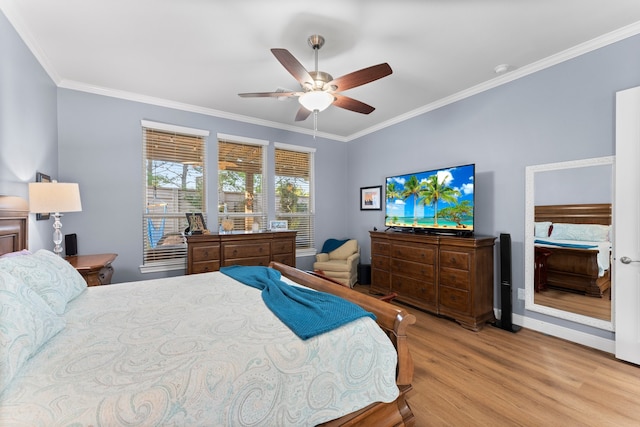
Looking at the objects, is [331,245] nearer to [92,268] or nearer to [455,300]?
[455,300]

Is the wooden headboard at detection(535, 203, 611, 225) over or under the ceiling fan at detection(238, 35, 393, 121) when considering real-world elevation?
under

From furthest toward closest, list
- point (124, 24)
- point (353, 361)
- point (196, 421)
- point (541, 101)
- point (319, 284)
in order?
point (541, 101) < point (124, 24) < point (319, 284) < point (353, 361) < point (196, 421)

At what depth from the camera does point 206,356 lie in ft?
3.57

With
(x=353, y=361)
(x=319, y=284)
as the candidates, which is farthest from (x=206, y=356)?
(x=319, y=284)

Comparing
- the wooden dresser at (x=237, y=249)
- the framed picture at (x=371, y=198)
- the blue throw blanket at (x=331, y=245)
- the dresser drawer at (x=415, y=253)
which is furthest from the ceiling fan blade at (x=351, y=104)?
the blue throw blanket at (x=331, y=245)

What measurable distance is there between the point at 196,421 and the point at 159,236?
3452mm

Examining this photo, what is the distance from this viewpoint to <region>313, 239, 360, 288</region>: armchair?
15.0 ft

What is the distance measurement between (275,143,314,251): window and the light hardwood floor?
9.19ft

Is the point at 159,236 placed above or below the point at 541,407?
above

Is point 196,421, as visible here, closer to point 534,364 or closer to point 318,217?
point 534,364

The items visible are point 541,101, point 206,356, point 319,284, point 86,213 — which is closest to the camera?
point 206,356

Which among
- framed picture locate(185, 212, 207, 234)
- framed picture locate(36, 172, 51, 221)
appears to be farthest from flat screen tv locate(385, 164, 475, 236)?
framed picture locate(36, 172, 51, 221)

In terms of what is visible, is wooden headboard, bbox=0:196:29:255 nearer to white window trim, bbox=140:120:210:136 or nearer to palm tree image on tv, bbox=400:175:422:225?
white window trim, bbox=140:120:210:136

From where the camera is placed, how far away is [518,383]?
2059 mm
